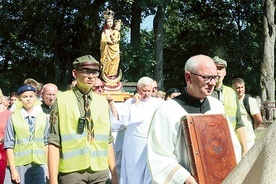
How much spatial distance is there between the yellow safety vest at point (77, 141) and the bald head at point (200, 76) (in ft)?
3.55

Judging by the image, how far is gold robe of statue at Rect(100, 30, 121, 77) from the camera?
42.8 ft

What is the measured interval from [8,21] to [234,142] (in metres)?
23.2

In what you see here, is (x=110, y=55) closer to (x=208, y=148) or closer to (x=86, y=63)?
(x=86, y=63)

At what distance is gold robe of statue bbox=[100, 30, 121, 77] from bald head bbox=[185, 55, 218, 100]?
30.3 feet

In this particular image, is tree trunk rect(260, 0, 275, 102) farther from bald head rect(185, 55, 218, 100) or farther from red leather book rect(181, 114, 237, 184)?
red leather book rect(181, 114, 237, 184)

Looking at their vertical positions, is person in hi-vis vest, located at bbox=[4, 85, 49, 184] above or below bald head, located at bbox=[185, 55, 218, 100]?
below

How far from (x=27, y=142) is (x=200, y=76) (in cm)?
278

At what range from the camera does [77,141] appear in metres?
4.29

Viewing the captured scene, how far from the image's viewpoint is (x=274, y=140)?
195cm

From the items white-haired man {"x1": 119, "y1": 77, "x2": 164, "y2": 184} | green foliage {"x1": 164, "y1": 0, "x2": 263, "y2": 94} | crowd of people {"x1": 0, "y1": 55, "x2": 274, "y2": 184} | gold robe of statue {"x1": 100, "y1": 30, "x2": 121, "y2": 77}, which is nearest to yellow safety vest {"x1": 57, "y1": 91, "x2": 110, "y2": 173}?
crowd of people {"x1": 0, "y1": 55, "x2": 274, "y2": 184}

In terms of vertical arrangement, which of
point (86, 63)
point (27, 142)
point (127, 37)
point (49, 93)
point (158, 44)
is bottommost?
point (27, 142)

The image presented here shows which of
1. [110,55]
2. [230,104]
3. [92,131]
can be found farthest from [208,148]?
[110,55]

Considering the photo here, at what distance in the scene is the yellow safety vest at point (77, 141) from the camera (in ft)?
14.0

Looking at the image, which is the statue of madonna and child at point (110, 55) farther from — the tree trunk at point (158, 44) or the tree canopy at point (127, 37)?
the tree trunk at point (158, 44)
